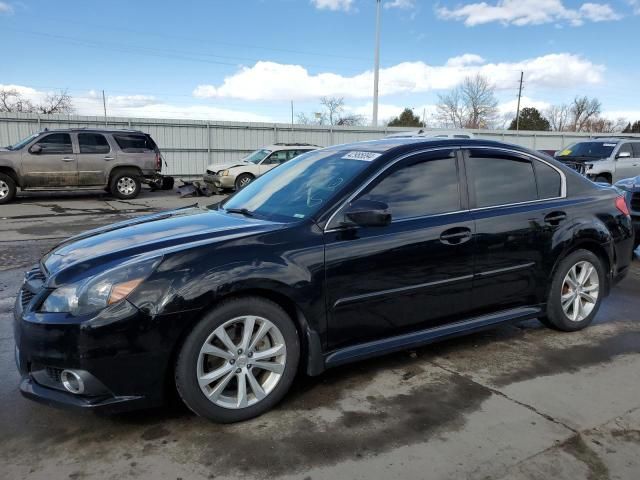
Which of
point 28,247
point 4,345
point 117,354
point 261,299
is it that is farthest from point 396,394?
point 28,247

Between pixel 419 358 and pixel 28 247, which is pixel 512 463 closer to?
pixel 419 358

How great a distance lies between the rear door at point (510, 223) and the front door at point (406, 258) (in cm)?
14

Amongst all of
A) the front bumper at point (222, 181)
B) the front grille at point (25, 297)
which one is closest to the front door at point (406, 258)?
the front grille at point (25, 297)

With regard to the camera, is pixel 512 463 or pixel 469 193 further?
pixel 469 193

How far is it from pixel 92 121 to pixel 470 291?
2078cm

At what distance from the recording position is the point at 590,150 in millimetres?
15938

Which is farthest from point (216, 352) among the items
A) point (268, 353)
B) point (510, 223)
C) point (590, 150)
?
point (590, 150)

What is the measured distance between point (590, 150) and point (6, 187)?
16.4 m

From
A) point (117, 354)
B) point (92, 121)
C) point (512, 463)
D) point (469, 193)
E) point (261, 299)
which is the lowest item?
point (512, 463)

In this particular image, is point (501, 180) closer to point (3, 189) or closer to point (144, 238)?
point (144, 238)

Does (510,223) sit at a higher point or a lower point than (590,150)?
lower

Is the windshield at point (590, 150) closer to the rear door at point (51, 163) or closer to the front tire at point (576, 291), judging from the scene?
the front tire at point (576, 291)

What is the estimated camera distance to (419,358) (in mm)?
4031

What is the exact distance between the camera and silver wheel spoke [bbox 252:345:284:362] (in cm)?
308
